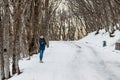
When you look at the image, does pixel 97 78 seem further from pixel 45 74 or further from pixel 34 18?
pixel 34 18

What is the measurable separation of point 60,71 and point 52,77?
7.15 feet

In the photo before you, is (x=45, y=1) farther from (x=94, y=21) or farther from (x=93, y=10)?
(x=94, y=21)

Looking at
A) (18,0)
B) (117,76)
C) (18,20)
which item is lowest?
(117,76)

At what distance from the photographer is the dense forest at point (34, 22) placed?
17.8m

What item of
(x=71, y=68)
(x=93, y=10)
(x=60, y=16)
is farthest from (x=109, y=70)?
(x=60, y=16)

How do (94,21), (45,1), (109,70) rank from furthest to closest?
(94,21), (45,1), (109,70)

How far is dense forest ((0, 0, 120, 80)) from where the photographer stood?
58.3ft

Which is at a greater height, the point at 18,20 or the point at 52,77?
the point at 18,20

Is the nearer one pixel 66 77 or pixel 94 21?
pixel 66 77

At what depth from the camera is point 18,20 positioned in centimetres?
1745

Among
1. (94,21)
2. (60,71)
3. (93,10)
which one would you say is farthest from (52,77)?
(94,21)

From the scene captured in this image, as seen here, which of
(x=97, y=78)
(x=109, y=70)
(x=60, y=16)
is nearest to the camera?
(x=97, y=78)

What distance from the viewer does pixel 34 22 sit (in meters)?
29.6

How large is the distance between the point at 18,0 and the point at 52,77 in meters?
4.54
